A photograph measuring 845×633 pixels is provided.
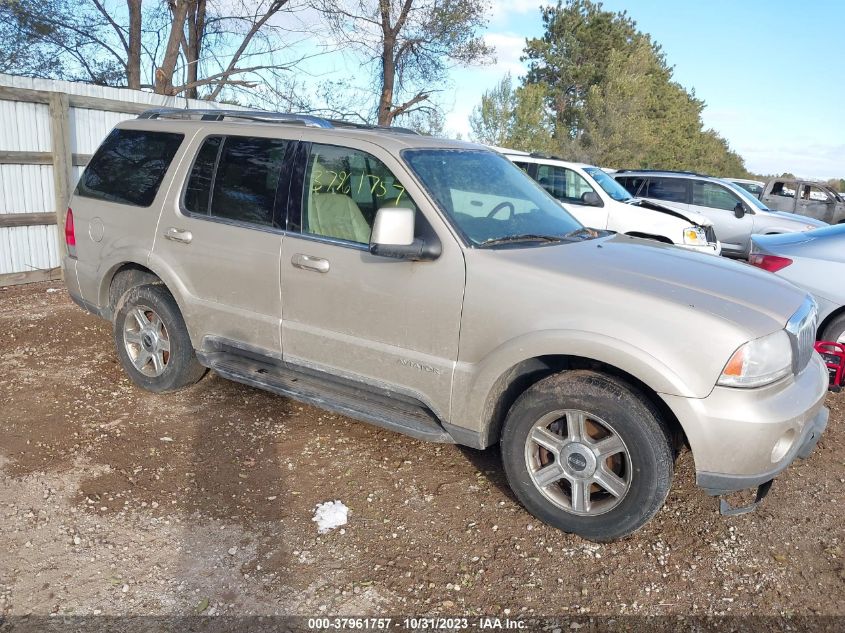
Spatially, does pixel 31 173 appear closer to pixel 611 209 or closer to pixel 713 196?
pixel 611 209

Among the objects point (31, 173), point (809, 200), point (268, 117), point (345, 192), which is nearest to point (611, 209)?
point (268, 117)

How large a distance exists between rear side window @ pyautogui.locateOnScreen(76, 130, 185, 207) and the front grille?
13.1 ft

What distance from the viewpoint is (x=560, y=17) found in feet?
132

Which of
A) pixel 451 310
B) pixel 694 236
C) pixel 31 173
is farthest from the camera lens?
pixel 694 236

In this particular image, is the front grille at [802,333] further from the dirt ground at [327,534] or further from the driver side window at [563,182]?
the driver side window at [563,182]

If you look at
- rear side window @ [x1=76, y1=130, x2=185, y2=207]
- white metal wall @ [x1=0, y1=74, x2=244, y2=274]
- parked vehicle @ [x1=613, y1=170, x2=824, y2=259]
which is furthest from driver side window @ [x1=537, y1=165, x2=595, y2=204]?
rear side window @ [x1=76, y1=130, x2=185, y2=207]

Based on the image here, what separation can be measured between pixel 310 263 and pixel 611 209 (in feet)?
24.3

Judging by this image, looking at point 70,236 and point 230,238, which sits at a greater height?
point 230,238

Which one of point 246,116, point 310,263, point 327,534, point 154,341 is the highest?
point 246,116

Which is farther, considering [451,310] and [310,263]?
[310,263]

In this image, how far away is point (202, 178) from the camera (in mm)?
4539

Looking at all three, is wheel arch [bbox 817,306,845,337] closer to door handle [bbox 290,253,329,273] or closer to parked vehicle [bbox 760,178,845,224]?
door handle [bbox 290,253,329,273]

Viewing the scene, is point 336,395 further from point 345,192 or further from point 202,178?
point 202,178

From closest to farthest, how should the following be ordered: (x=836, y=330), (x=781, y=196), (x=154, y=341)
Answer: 1. (x=154, y=341)
2. (x=836, y=330)
3. (x=781, y=196)
